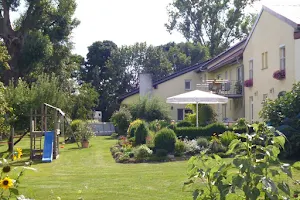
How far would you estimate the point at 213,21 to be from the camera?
50844 mm

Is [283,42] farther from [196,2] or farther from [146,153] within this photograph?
[196,2]

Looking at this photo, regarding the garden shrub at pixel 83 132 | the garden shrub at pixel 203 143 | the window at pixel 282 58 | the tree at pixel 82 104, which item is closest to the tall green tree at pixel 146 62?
the tree at pixel 82 104

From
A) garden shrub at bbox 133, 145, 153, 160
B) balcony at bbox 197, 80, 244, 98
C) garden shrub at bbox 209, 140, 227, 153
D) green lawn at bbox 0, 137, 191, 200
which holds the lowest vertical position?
green lawn at bbox 0, 137, 191, 200

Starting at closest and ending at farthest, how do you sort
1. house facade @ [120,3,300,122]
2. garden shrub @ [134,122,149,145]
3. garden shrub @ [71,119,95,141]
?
garden shrub @ [134,122,149,145] → house facade @ [120,3,300,122] → garden shrub @ [71,119,95,141]

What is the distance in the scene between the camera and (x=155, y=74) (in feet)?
184

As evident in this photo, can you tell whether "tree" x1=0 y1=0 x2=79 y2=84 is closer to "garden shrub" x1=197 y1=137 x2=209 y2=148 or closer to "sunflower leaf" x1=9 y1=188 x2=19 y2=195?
"garden shrub" x1=197 y1=137 x2=209 y2=148

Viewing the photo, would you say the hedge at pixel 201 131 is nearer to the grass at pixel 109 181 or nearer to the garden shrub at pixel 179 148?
the garden shrub at pixel 179 148

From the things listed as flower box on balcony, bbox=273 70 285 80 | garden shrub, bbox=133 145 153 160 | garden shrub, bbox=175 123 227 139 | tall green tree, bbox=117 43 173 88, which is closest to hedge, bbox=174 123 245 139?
garden shrub, bbox=175 123 227 139

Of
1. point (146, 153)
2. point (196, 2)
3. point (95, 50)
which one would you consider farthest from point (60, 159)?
point (95, 50)

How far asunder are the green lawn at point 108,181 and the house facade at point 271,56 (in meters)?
9.24

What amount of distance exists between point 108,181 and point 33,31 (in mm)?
23627

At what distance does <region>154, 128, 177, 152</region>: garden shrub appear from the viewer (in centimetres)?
1747

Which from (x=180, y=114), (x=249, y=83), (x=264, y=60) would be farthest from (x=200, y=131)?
(x=180, y=114)

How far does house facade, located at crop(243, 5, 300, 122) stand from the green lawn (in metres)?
9.24
